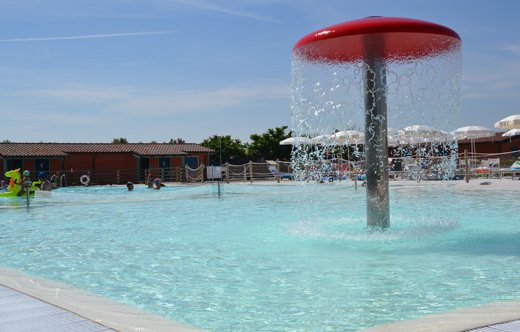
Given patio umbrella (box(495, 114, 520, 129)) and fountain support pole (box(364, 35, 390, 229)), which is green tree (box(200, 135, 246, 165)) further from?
fountain support pole (box(364, 35, 390, 229))

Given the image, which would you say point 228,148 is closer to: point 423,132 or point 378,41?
point 423,132

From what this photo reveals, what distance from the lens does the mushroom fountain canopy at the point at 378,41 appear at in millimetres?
8453

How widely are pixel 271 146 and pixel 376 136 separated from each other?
4025 centimetres

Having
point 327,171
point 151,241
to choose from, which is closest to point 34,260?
point 151,241

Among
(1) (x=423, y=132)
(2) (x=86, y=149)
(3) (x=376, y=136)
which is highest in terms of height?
(2) (x=86, y=149)

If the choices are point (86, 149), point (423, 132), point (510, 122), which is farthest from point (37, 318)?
point (86, 149)

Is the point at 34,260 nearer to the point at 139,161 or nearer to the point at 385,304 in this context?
the point at 385,304

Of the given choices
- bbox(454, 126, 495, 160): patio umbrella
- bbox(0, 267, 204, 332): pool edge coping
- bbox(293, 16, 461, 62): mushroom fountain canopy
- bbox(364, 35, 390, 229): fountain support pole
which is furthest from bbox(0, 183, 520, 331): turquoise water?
bbox(454, 126, 495, 160): patio umbrella

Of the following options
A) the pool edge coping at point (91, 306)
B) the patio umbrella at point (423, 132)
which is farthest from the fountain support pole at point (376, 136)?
the pool edge coping at point (91, 306)

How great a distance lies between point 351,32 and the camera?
8.55 metres

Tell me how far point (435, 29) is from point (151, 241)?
6124 millimetres

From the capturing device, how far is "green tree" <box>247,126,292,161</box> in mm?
49906

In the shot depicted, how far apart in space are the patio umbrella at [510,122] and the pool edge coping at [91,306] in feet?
83.4

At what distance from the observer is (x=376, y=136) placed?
31.8ft
